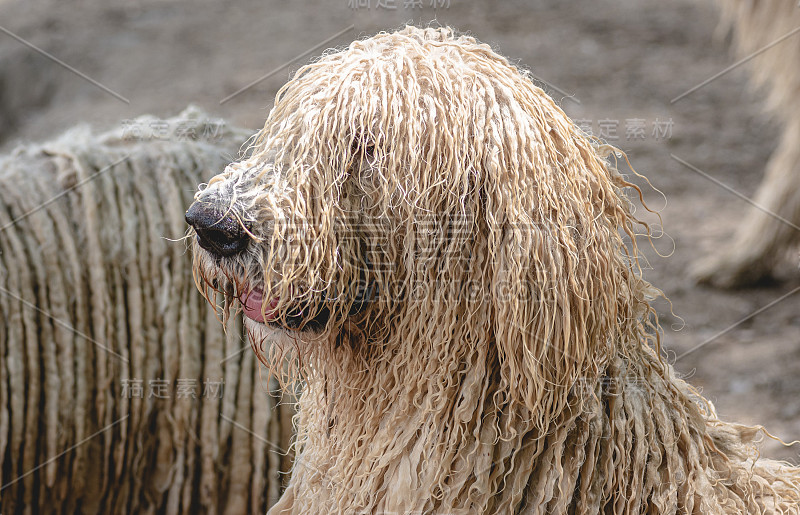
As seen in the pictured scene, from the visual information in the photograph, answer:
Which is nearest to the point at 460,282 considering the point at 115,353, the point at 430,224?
the point at 430,224

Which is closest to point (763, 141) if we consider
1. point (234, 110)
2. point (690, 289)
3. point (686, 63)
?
point (686, 63)

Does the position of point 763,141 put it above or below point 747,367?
above

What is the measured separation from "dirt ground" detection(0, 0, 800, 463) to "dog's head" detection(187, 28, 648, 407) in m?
3.19

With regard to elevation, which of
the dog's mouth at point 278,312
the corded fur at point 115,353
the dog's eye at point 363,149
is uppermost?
the dog's eye at point 363,149

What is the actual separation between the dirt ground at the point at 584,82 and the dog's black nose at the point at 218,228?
3.59 metres

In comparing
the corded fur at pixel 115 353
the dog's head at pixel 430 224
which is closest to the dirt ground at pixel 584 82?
the corded fur at pixel 115 353

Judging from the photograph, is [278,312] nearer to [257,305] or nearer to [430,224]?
[257,305]

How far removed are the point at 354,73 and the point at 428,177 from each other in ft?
1.00

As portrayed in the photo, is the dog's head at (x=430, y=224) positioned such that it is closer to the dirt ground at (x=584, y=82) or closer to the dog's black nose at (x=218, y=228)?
the dog's black nose at (x=218, y=228)

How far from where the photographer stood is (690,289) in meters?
6.00

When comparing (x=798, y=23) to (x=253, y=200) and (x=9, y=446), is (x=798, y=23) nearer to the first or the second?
(x=253, y=200)

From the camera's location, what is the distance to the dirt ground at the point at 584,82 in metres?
5.55

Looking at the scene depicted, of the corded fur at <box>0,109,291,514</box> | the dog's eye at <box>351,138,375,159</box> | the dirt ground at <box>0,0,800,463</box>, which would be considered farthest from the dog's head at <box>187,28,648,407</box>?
the dirt ground at <box>0,0,800,463</box>

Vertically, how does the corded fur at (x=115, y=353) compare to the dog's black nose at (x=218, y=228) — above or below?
below
